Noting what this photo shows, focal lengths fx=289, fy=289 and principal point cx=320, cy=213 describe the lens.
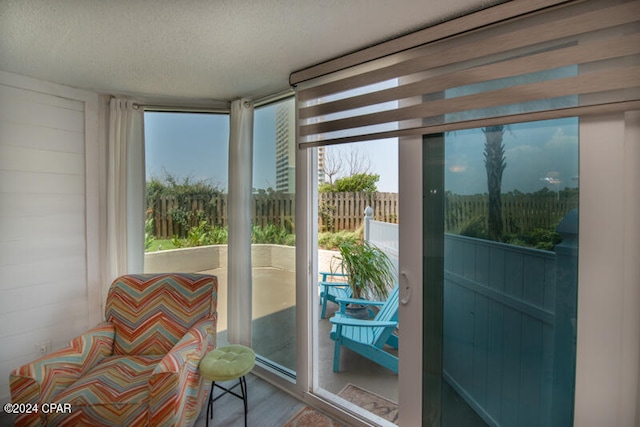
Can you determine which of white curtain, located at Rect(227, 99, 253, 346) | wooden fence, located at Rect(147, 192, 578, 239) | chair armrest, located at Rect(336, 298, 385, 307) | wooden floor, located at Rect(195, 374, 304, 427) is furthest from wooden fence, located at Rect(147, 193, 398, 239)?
wooden floor, located at Rect(195, 374, 304, 427)

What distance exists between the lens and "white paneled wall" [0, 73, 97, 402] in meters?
2.04

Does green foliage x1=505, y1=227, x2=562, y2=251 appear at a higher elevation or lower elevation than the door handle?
higher

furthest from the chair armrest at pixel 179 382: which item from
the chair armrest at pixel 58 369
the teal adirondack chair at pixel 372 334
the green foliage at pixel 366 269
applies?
the green foliage at pixel 366 269

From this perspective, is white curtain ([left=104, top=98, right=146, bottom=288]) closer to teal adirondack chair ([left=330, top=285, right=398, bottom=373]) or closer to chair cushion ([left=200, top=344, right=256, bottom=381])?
chair cushion ([left=200, top=344, right=256, bottom=381])

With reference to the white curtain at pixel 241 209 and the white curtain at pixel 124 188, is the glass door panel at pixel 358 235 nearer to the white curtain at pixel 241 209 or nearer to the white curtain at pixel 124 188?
the white curtain at pixel 241 209

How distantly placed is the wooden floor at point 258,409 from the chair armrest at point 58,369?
0.78m

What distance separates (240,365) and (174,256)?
145 centimetres

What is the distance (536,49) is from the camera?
1243 mm

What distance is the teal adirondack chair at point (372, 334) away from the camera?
209 cm

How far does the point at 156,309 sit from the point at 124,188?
1.13 metres

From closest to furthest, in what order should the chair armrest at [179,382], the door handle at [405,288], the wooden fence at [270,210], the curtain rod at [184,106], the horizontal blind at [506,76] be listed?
the horizontal blind at [506,76], the chair armrest at [179,382], the door handle at [405,288], the wooden fence at [270,210], the curtain rod at [184,106]

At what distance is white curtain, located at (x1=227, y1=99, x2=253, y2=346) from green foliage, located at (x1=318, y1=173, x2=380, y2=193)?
714 mm

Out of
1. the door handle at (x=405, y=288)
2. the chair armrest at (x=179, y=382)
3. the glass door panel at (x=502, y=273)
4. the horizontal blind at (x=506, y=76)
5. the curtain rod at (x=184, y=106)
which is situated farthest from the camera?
the curtain rod at (x=184, y=106)

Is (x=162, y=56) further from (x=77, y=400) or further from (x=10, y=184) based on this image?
(x=77, y=400)
